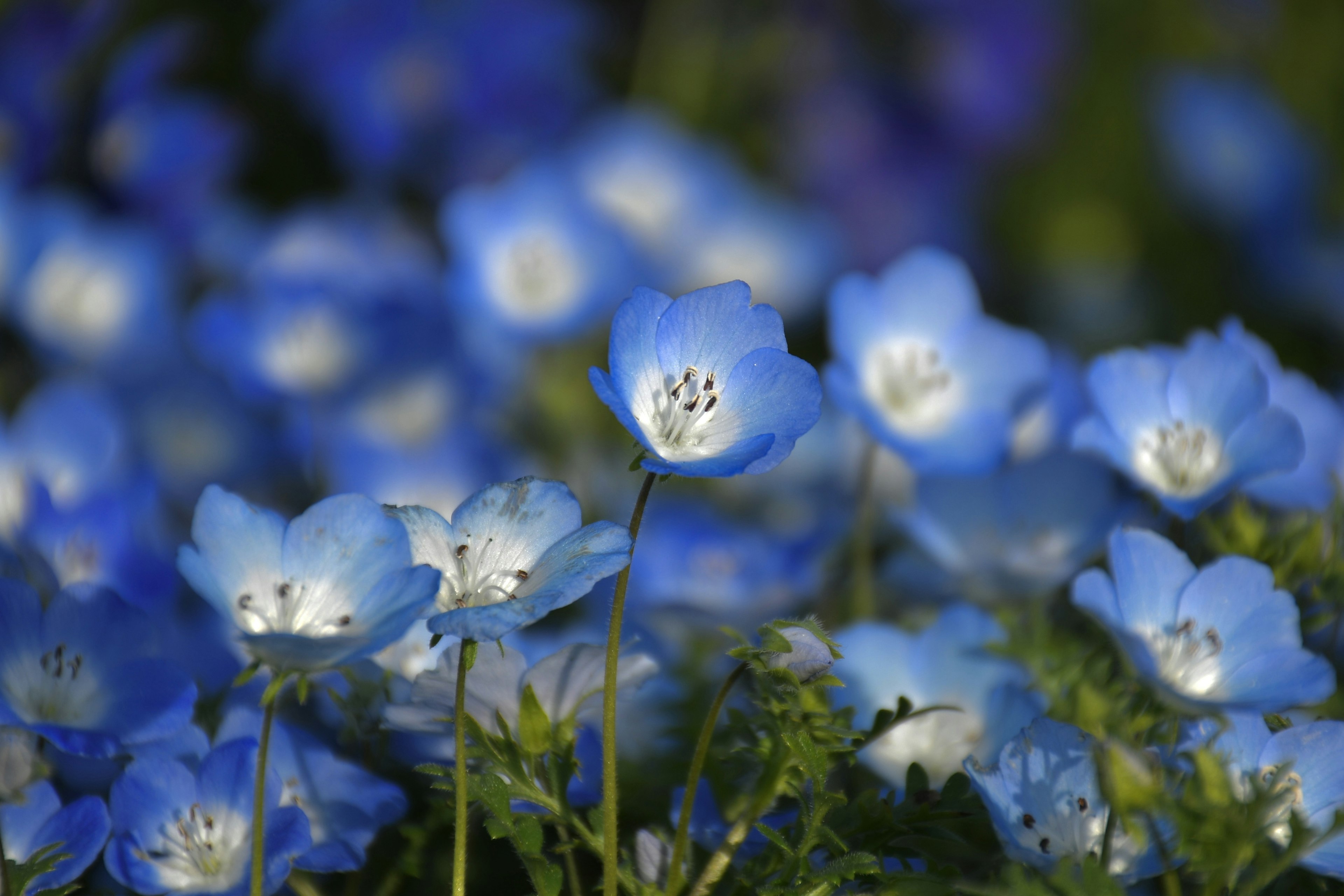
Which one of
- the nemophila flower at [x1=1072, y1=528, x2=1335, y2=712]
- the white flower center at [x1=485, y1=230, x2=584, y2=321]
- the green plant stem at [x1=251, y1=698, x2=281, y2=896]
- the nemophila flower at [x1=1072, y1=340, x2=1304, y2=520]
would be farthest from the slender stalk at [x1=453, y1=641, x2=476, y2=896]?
the white flower center at [x1=485, y1=230, x2=584, y2=321]

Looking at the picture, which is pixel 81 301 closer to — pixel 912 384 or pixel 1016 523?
pixel 912 384

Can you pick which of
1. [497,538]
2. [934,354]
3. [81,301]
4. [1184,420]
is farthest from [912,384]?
[81,301]

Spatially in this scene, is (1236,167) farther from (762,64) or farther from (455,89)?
(455,89)

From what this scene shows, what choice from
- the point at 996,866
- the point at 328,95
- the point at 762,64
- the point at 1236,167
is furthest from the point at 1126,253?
the point at 996,866

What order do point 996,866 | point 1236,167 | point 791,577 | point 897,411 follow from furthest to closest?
1. point 1236,167
2. point 791,577
3. point 897,411
4. point 996,866

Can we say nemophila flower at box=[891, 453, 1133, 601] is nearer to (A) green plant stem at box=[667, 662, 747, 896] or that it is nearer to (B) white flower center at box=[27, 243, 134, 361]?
(A) green plant stem at box=[667, 662, 747, 896]

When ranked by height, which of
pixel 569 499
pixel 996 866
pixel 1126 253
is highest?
pixel 569 499
